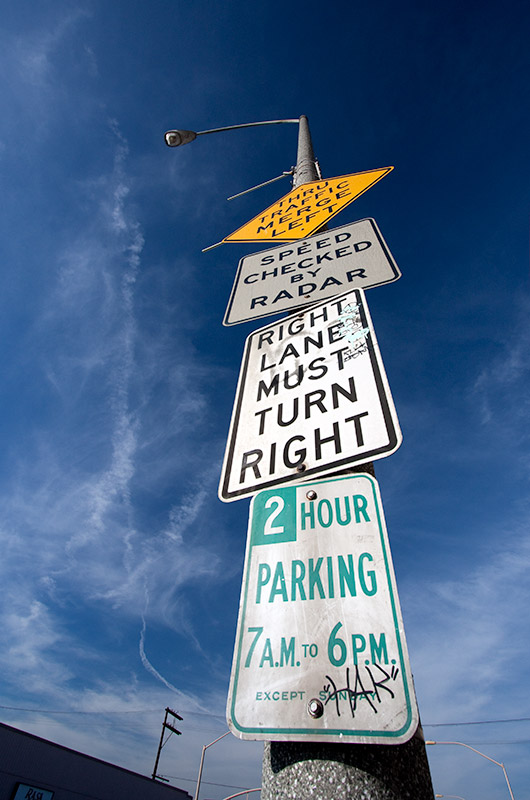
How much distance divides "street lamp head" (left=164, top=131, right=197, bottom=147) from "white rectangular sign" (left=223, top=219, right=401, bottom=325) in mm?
3854

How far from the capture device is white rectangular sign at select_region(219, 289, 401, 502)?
167 centimetres

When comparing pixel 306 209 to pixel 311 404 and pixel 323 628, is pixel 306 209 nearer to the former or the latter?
pixel 311 404

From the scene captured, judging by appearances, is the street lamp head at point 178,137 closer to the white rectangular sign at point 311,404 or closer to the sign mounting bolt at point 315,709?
the white rectangular sign at point 311,404

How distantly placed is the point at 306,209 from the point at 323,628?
3631 millimetres

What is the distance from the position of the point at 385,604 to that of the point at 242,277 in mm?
2716

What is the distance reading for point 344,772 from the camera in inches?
41.9

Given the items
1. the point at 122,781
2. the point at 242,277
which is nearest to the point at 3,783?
the point at 122,781

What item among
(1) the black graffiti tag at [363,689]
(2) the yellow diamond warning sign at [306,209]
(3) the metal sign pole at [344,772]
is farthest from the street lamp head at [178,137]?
(3) the metal sign pole at [344,772]

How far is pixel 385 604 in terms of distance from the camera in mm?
1177

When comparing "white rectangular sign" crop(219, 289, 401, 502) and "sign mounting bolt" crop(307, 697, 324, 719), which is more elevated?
"white rectangular sign" crop(219, 289, 401, 502)

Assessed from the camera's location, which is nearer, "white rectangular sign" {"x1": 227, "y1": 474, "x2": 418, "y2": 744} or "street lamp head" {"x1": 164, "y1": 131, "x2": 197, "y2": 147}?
"white rectangular sign" {"x1": 227, "y1": 474, "x2": 418, "y2": 744}

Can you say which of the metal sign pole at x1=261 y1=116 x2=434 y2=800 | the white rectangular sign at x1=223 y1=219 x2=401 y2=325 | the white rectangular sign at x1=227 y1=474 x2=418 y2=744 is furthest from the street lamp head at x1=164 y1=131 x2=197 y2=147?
the metal sign pole at x1=261 y1=116 x2=434 y2=800

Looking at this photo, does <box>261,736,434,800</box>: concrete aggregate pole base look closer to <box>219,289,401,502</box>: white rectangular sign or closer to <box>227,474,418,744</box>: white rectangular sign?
<box>227,474,418,744</box>: white rectangular sign

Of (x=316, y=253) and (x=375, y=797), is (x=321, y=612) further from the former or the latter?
(x=316, y=253)
